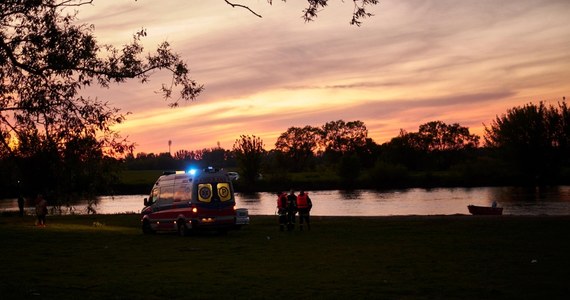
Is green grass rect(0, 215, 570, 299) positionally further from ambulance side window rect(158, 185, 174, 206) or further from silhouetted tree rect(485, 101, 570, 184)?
silhouetted tree rect(485, 101, 570, 184)

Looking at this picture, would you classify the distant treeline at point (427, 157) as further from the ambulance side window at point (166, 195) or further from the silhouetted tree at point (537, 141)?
the ambulance side window at point (166, 195)

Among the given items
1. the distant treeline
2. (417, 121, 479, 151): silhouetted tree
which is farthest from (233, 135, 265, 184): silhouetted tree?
(417, 121, 479, 151): silhouetted tree

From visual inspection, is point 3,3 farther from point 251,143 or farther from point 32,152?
point 251,143

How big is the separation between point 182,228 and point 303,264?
12729mm

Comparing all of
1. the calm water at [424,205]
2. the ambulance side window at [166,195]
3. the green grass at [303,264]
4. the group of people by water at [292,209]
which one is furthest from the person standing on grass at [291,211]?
the calm water at [424,205]

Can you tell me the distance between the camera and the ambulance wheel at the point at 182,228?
96.4ft

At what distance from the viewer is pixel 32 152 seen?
1694 cm

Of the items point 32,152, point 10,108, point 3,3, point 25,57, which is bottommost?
point 32,152

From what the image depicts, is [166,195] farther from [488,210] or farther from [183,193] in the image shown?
[488,210]

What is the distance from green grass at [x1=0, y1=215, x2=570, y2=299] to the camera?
13.2 m

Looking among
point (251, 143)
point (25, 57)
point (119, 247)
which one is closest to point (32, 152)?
point (25, 57)

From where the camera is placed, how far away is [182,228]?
97.0 ft

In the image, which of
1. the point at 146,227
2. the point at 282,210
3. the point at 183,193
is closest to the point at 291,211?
the point at 282,210

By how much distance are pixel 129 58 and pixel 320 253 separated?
27.0 feet
